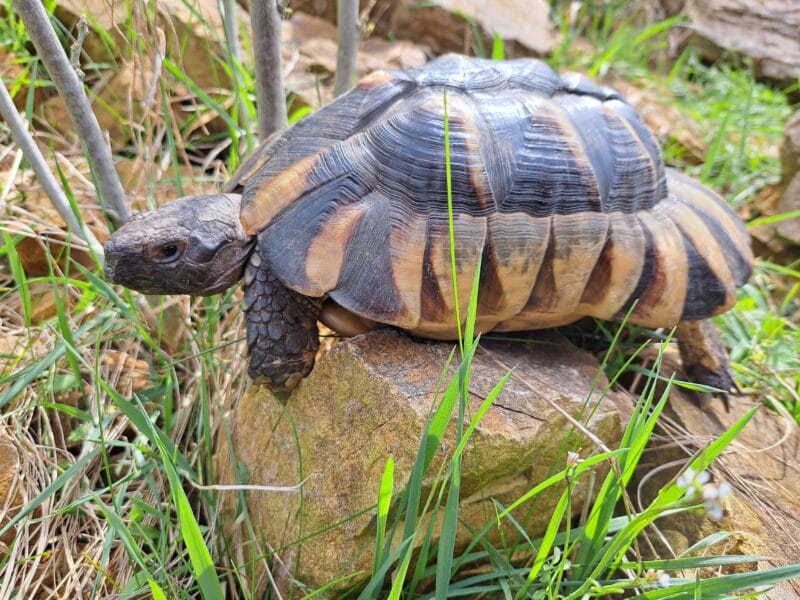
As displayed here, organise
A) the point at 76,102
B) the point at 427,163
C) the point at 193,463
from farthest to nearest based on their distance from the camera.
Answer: the point at 193,463, the point at 76,102, the point at 427,163

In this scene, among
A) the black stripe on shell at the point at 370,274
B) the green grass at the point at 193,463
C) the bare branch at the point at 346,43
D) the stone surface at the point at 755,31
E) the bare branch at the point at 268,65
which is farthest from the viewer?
the stone surface at the point at 755,31

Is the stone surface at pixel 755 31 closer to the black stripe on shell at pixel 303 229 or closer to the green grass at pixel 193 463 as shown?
the green grass at pixel 193 463

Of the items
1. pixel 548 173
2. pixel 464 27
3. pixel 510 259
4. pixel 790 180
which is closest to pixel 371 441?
pixel 510 259

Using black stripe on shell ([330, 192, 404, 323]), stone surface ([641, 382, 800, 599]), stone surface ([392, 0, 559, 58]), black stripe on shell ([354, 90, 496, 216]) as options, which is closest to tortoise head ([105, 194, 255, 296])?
black stripe on shell ([330, 192, 404, 323])

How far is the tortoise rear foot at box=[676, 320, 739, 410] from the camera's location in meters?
2.31

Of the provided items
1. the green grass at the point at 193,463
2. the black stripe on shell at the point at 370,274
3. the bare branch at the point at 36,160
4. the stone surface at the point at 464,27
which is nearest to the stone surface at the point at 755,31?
the stone surface at the point at 464,27

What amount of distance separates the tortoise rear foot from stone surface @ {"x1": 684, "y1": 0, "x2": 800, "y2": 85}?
13.5 ft

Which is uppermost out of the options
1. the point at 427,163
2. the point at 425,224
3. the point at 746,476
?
the point at 427,163

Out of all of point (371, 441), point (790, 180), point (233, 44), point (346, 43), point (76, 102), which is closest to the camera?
point (371, 441)

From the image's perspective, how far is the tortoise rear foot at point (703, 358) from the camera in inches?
90.8

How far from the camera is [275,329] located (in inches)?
71.7

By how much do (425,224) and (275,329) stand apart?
54 cm

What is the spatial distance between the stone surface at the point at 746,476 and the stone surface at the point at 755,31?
421 centimetres

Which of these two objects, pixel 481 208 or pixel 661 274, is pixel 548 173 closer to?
pixel 481 208
